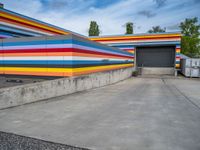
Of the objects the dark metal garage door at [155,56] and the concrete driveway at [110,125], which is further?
the dark metal garage door at [155,56]

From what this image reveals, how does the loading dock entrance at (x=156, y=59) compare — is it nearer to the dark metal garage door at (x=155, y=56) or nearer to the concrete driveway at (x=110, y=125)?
the dark metal garage door at (x=155, y=56)

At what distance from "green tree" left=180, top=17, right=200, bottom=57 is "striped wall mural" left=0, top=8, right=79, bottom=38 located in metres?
41.5

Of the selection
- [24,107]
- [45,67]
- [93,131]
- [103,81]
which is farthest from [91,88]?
[93,131]

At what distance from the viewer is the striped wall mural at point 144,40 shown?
19953 mm

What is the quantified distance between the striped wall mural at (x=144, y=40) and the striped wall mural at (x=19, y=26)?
432 inches

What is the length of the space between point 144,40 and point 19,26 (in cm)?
1589

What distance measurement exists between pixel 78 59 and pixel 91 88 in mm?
2265

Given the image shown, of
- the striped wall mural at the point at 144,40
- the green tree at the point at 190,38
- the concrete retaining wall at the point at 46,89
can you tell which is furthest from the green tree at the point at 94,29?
the concrete retaining wall at the point at 46,89

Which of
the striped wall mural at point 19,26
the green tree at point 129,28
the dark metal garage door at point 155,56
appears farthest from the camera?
the green tree at point 129,28

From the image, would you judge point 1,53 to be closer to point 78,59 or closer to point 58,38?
point 58,38

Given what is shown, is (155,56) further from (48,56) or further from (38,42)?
(38,42)

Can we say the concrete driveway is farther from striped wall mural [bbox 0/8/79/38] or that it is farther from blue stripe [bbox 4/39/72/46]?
striped wall mural [bbox 0/8/79/38]

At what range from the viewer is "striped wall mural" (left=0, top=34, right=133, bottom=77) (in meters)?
7.75

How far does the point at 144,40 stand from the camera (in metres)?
21.5
